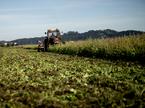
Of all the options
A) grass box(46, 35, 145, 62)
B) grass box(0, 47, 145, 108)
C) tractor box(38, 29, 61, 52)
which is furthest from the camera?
tractor box(38, 29, 61, 52)

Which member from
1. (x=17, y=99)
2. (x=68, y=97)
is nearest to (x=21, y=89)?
(x=17, y=99)

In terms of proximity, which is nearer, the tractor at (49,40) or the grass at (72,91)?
the grass at (72,91)

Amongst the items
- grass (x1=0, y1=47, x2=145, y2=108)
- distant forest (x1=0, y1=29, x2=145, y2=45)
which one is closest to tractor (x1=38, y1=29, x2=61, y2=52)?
distant forest (x1=0, y1=29, x2=145, y2=45)

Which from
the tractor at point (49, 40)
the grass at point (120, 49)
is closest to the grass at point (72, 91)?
the grass at point (120, 49)

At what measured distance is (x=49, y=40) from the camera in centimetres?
3269

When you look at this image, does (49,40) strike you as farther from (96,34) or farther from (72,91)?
(96,34)

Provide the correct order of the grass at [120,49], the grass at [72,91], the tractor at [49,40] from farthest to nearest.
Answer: the tractor at [49,40] < the grass at [120,49] < the grass at [72,91]

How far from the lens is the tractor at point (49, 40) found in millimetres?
31891

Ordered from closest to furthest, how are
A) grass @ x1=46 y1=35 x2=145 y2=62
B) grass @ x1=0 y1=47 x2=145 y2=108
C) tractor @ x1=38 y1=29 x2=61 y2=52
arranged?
grass @ x1=0 y1=47 x2=145 y2=108
grass @ x1=46 y1=35 x2=145 y2=62
tractor @ x1=38 y1=29 x2=61 y2=52

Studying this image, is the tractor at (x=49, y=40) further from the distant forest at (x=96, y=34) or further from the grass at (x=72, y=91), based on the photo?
the grass at (x=72, y=91)

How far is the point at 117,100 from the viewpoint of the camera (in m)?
6.21

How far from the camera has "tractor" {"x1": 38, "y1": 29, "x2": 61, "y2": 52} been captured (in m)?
31.9

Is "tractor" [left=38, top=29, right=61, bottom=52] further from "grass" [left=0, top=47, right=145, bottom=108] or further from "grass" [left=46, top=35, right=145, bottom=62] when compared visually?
"grass" [left=0, top=47, right=145, bottom=108]

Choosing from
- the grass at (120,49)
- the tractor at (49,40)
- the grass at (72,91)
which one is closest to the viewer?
the grass at (72,91)
